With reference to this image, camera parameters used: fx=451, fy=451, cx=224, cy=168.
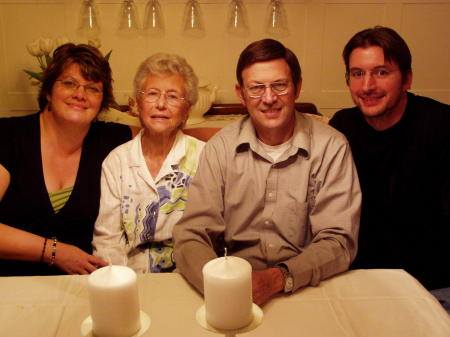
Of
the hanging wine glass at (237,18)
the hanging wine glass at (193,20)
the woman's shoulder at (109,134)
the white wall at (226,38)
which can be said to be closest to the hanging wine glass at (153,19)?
the white wall at (226,38)

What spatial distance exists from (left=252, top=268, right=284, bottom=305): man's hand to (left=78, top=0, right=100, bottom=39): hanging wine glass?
2844mm

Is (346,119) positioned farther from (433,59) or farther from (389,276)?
(433,59)

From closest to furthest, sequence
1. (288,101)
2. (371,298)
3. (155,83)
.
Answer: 1. (371,298)
2. (288,101)
3. (155,83)

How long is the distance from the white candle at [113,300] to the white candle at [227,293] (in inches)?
5.0

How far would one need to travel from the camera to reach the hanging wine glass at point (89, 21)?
3.45m

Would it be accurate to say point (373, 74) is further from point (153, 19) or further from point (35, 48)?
point (153, 19)

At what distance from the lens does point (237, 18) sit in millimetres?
Answer: 3562

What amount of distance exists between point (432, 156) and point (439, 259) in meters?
0.40

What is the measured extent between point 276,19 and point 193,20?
651 millimetres

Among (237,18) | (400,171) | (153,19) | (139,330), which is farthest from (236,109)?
(139,330)

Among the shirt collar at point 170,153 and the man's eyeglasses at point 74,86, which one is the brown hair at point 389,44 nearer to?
the shirt collar at point 170,153

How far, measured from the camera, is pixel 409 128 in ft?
5.82

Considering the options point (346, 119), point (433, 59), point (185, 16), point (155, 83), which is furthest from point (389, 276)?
point (433, 59)

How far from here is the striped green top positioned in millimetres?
1772
